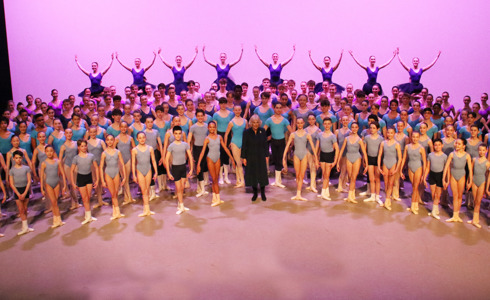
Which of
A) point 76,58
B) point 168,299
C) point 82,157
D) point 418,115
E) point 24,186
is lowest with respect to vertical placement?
point 168,299

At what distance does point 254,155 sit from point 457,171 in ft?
8.68

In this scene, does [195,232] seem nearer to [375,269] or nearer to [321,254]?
[321,254]

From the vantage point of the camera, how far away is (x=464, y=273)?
3.82 meters

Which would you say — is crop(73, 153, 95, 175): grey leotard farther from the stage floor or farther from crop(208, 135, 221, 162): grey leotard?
crop(208, 135, 221, 162): grey leotard

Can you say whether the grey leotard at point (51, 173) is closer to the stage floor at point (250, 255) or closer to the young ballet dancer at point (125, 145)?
the stage floor at point (250, 255)

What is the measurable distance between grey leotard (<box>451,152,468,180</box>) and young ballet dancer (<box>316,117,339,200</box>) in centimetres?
151

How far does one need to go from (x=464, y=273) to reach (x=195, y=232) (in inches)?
115

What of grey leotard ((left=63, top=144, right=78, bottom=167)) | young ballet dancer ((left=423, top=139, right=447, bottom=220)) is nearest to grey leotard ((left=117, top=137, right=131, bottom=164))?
grey leotard ((left=63, top=144, right=78, bottom=167))

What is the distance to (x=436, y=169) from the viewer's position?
505 cm

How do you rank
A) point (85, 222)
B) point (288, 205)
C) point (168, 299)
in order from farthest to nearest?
point (288, 205) → point (85, 222) → point (168, 299)

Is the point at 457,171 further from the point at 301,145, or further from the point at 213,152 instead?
the point at 213,152

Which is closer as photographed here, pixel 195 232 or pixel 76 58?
pixel 195 232

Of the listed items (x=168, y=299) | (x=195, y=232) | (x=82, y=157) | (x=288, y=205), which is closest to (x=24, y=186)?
(x=82, y=157)

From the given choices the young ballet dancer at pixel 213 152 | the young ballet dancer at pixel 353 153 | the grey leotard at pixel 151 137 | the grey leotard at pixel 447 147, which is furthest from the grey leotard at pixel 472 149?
the grey leotard at pixel 151 137
